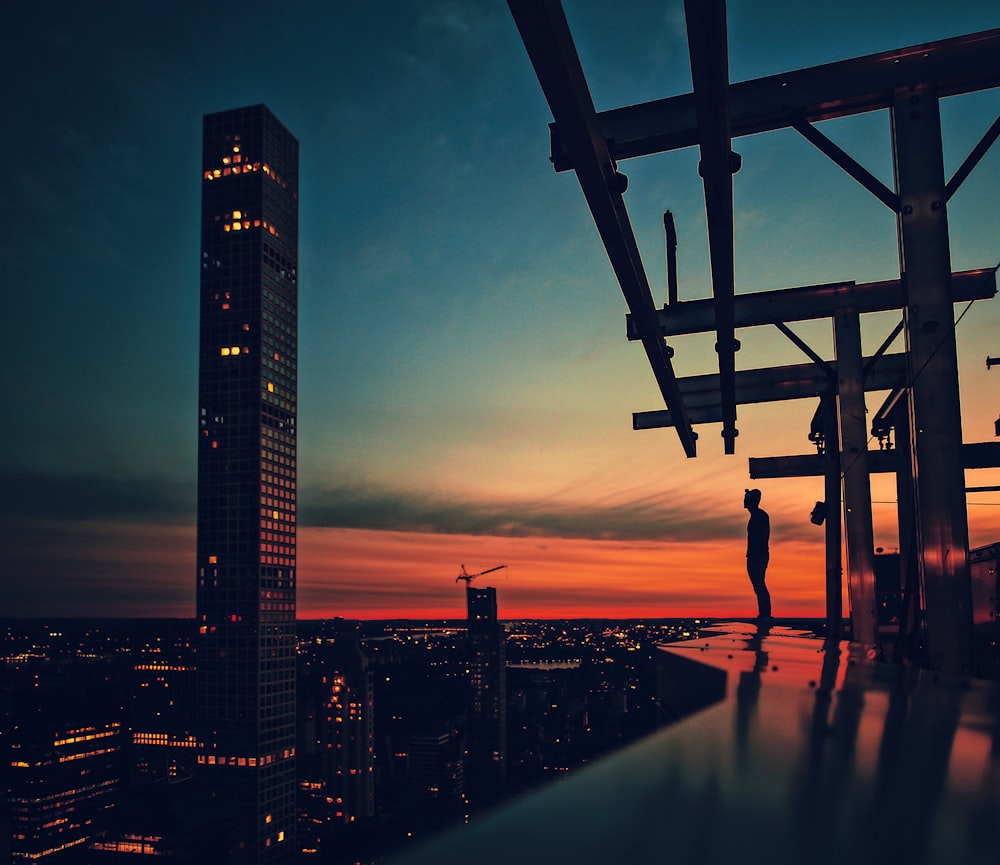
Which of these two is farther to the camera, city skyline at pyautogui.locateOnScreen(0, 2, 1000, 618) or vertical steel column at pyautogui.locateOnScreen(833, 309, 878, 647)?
city skyline at pyautogui.locateOnScreen(0, 2, 1000, 618)

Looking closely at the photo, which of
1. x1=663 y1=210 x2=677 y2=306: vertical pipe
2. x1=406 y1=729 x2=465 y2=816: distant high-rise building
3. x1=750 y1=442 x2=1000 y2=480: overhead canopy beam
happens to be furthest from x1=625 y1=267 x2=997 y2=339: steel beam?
x1=406 y1=729 x2=465 y2=816: distant high-rise building

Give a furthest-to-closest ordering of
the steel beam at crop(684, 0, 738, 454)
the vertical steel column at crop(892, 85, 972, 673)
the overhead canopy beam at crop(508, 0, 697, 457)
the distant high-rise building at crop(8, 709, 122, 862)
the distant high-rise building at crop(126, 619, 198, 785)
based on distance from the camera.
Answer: the distant high-rise building at crop(126, 619, 198, 785) → the distant high-rise building at crop(8, 709, 122, 862) → the vertical steel column at crop(892, 85, 972, 673) → the steel beam at crop(684, 0, 738, 454) → the overhead canopy beam at crop(508, 0, 697, 457)

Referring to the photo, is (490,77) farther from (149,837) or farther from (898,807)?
(149,837)

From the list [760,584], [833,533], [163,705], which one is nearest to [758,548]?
[760,584]

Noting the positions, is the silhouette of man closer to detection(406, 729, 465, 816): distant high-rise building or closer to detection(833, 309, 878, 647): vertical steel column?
detection(833, 309, 878, 647): vertical steel column

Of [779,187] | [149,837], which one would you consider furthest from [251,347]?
[779,187]

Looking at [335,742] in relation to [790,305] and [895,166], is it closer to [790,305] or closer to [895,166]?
[790,305]

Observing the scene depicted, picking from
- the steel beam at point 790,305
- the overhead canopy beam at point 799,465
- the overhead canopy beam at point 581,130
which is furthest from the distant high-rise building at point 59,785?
the overhead canopy beam at point 581,130

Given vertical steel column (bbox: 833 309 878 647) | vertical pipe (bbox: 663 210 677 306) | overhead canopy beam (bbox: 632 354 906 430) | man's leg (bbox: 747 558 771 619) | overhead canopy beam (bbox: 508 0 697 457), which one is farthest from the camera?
overhead canopy beam (bbox: 632 354 906 430)
